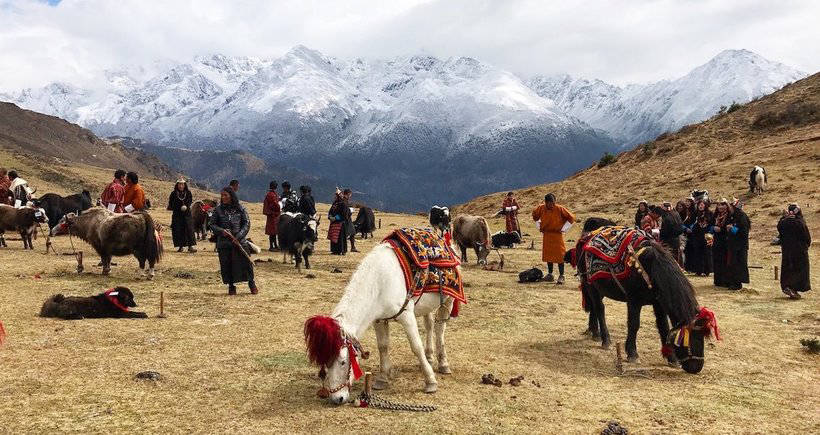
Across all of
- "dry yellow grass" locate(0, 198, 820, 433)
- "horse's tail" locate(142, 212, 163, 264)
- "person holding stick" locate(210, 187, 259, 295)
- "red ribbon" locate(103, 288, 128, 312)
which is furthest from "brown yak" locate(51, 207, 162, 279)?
"red ribbon" locate(103, 288, 128, 312)

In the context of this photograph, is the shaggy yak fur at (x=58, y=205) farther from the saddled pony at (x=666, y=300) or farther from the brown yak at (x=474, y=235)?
the saddled pony at (x=666, y=300)

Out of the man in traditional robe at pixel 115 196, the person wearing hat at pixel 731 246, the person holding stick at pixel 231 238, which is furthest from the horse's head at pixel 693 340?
the man in traditional robe at pixel 115 196

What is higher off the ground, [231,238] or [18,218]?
[18,218]

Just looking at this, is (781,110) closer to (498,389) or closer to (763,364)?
(763,364)

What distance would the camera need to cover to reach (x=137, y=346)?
8.26m

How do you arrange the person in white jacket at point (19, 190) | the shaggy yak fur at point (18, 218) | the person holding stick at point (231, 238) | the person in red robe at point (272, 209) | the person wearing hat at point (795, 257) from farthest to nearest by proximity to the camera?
the person in red robe at point (272, 209) → the person in white jacket at point (19, 190) → the shaggy yak fur at point (18, 218) → the person wearing hat at point (795, 257) → the person holding stick at point (231, 238)

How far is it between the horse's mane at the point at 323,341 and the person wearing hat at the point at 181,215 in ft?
40.6

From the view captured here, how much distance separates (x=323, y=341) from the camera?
5.83 meters

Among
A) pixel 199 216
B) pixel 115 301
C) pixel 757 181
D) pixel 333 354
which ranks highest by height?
pixel 757 181

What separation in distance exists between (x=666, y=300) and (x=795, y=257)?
7.83 metres

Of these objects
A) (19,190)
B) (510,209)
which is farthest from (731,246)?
(19,190)

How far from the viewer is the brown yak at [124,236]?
13.6m

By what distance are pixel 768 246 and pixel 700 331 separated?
1965 centimetres

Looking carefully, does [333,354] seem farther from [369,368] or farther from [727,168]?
[727,168]
